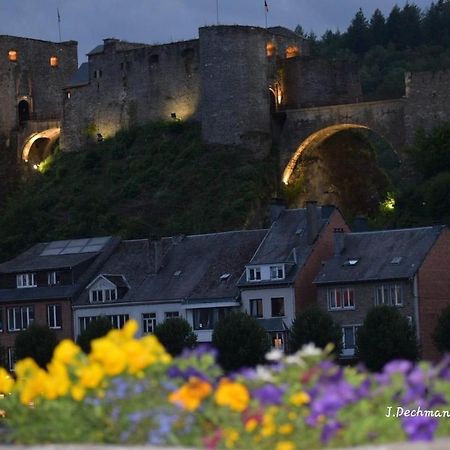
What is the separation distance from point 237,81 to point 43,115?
2530 cm

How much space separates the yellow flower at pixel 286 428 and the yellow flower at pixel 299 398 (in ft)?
0.73

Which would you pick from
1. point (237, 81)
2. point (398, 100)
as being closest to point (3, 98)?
point (237, 81)

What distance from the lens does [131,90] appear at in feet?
362

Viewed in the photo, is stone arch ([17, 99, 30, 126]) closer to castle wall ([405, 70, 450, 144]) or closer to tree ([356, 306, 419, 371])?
castle wall ([405, 70, 450, 144])

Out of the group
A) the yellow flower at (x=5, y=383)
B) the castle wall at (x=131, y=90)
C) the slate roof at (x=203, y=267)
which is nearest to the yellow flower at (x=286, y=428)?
the yellow flower at (x=5, y=383)

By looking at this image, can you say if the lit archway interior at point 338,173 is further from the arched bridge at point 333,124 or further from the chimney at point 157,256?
A: the chimney at point 157,256

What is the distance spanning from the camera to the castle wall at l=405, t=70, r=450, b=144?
313 ft

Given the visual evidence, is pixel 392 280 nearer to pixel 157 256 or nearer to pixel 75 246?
pixel 157 256

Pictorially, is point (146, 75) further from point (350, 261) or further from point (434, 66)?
point (434, 66)

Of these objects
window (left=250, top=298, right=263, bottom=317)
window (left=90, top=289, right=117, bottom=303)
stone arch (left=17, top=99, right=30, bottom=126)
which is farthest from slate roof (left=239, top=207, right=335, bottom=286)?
stone arch (left=17, top=99, right=30, bottom=126)

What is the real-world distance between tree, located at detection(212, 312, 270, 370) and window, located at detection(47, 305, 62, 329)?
17.4 m

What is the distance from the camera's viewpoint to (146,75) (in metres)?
110

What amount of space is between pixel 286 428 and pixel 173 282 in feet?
215

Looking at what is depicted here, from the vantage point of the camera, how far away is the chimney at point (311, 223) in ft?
252
